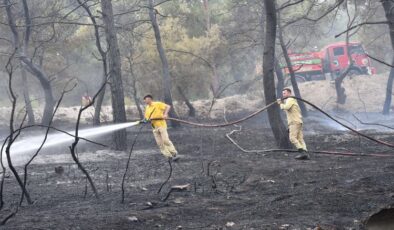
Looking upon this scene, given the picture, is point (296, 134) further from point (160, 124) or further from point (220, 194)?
point (220, 194)

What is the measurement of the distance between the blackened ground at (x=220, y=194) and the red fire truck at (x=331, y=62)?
23.7 m

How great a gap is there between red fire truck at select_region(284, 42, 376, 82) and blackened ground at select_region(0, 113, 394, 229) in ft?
77.9

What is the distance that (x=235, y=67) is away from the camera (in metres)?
36.5

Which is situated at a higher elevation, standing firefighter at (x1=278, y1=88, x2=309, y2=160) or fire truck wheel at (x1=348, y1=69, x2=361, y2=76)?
fire truck wheel at (x1=348, y1=69, x2=361, y2=76)

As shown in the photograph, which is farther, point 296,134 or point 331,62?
point 331,62

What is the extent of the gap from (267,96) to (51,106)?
1232 cm

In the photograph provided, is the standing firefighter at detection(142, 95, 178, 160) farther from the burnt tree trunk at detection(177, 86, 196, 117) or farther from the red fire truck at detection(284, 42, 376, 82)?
the red fire truck at detection(284, 42, 376, 82)

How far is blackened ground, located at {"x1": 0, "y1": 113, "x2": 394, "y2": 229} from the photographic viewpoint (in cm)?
641

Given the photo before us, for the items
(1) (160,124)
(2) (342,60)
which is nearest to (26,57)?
(1) (160,124)

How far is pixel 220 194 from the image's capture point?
841 cm

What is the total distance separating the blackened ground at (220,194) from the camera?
21.0 feet

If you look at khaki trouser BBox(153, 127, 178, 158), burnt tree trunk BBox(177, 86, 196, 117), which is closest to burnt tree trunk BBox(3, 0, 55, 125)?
burnt tree trunk BBox(177, 86, 196, 117)

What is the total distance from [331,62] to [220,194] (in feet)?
105

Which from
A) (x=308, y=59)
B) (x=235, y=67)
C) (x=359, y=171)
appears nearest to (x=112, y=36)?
(x=359, y=171)
